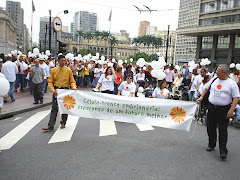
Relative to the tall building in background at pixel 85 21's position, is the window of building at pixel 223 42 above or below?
below

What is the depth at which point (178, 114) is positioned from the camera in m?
5.48

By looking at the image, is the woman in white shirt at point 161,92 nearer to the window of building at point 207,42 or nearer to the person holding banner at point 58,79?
the person holding banner at point 58,79

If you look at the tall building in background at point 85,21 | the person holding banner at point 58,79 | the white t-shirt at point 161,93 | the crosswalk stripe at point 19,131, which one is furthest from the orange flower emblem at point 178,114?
the tall building in background at point 85,21

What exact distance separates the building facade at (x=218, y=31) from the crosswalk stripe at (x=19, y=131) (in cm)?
4297

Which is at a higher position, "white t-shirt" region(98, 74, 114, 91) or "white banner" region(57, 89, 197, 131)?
"white t-shirt" region(98, 74, 114, 91)

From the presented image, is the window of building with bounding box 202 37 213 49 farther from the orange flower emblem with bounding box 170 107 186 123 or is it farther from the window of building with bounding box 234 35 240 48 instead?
the orange flower emblem with bounding box 170 107 186 123

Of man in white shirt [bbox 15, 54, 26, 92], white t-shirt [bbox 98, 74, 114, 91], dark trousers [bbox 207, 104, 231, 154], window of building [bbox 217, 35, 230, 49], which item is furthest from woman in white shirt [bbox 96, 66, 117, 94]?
window of building [bbox 217, 35, 230, 49]

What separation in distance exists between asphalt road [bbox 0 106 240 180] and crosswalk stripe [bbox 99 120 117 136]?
180mm

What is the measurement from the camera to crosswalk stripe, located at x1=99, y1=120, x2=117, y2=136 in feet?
20.3

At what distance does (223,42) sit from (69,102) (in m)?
48.6

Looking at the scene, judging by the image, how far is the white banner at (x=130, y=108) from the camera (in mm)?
5465

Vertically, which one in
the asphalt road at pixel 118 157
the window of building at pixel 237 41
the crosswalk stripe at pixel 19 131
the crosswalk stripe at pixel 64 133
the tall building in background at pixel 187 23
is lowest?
the crosswalk stripe at pixel 19 131

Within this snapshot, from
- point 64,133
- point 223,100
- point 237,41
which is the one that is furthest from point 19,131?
point 237,41

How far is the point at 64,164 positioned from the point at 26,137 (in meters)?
1.96
